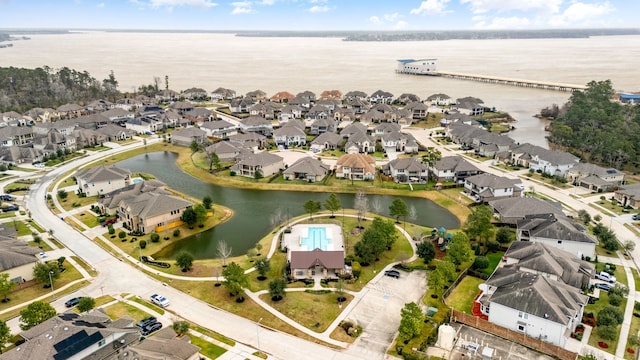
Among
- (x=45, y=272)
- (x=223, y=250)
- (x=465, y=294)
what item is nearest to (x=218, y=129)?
(x=223, y=250)

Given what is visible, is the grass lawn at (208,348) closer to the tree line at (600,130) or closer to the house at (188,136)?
the house at (188,136)

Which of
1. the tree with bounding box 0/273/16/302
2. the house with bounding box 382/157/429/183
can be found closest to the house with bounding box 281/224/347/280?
the house with bounding box 382/157/429/183

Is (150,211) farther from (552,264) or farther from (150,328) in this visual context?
(552,264)

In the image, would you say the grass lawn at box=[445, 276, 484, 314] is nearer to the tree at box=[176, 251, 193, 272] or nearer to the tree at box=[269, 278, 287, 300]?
the tree at box=[269, 278, 287, 300]

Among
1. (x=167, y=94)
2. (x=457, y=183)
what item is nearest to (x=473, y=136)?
(x=457, y=183)

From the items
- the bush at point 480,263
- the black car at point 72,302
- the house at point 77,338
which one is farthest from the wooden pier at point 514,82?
the house at point 77,338
